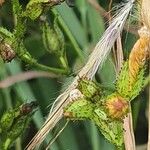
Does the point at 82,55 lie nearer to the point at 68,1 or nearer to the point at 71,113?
the point at 68,1

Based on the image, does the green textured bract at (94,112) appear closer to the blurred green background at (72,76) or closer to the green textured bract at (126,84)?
the green textured bract at (126,84)

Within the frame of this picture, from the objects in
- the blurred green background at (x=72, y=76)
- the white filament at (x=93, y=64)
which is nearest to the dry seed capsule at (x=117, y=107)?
the white filament at (x=93, y=64)

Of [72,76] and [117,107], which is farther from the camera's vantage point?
[72,76]

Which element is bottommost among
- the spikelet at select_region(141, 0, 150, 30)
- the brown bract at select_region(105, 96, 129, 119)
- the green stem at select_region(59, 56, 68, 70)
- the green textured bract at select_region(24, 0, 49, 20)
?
the brown bract at select_region(105, 96, 129, 119)

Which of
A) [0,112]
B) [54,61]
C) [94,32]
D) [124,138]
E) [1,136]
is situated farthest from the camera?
[54,61]

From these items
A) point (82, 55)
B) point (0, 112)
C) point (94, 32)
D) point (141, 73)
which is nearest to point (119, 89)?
point (141, 73)

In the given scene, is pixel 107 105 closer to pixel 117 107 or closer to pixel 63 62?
pixel 117 107

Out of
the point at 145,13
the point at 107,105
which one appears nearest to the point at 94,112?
the point at 107,105

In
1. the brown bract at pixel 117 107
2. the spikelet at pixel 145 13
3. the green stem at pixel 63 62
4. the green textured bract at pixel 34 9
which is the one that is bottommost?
the brown bract at pixel 117 107

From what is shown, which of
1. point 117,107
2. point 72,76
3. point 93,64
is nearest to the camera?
point 117,107

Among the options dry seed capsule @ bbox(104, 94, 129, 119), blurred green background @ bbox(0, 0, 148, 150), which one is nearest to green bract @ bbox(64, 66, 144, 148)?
dry seed capsule @ bbox(104, 94, 129, 119)

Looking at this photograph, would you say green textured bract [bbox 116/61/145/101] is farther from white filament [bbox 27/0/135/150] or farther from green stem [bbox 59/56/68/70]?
green stem [bbox 59/56/68/70]
